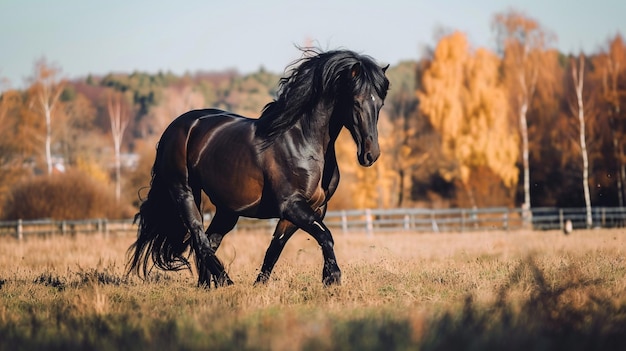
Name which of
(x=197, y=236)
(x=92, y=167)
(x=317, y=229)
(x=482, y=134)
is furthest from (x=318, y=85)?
(x=92, y=167)

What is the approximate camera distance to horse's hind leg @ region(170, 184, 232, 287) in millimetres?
8812

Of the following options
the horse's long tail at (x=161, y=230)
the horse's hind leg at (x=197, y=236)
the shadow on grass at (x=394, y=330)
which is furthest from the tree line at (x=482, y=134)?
the shadow on grass at (x=394, y=330)

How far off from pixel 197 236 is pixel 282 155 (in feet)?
4.99

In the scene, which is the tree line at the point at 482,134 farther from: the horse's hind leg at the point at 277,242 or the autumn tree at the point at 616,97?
the horse's hind leg at the point at 277,242

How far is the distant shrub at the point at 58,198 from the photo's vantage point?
105 feet

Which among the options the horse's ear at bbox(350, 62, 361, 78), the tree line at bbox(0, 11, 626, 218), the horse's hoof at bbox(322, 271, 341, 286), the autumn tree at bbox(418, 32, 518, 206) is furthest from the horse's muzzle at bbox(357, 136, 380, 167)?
the autumn tree at bbox(418, 32, 518, 206)

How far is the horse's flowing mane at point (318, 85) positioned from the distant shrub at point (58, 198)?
24.9 m

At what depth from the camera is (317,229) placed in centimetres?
808

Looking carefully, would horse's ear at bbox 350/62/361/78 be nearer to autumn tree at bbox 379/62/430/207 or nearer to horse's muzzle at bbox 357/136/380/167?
horse's muzzle at bbox 357/136/380/167

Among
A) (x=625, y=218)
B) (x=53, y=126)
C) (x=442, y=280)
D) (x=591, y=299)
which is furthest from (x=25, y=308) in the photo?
(x=53, y=126)

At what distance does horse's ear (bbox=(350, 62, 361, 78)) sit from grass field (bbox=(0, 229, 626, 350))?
2022 mm

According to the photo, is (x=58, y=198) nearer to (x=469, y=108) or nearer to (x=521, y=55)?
(x=469, y=108)

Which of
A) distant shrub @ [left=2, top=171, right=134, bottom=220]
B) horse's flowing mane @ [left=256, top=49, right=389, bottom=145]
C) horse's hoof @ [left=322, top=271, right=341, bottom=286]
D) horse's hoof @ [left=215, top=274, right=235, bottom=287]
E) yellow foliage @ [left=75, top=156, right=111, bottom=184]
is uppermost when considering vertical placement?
yellow foliage @ [left=75, top=156, right=111, bottom=184]

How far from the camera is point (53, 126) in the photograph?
50750 millimetres
